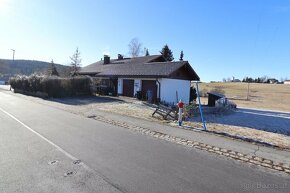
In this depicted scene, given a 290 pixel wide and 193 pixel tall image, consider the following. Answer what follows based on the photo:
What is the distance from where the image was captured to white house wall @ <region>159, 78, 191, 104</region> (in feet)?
87.1

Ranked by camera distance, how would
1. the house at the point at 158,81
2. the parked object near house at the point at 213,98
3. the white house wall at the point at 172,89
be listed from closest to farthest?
1. the house at the point at 158,81
2. the white house wall at the point at 172,89
3. the parked object near house at the point at 213,98

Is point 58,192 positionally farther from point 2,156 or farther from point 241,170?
point 241,170

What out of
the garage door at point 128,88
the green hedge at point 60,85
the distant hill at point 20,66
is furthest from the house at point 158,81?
the distant hill at point 20,66

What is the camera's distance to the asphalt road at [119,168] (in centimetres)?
471

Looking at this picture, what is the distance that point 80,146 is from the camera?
7.53 meters

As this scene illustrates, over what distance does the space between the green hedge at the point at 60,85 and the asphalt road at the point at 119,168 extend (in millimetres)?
20746

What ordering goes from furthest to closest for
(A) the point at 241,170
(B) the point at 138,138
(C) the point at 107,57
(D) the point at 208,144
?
(C) the point at 107,57 → (B) the point at 138,138 → (D) the point at 208,144 → (A) the point at 241,170

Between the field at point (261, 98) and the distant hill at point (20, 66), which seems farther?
the distant hill at point (20, 66)

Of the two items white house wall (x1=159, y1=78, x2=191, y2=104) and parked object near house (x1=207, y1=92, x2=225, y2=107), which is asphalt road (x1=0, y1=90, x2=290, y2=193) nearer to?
white house wall (x1=159, y1=78, x2=191, y2=104)

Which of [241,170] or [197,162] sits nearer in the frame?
[241,170]

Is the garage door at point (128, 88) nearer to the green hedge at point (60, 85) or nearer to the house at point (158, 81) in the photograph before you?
the house at point (158, 81)

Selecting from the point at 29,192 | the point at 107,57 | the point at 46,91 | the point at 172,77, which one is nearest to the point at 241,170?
the point at 29,192

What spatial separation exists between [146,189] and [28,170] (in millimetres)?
2590

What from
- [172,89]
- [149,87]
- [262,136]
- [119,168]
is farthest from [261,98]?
[119,168]
